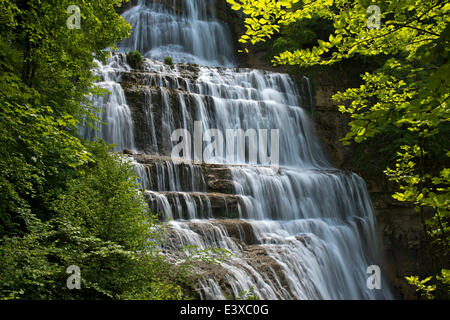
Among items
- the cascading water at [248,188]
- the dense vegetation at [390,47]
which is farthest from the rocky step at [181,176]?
the dense vegetation at [390,47]

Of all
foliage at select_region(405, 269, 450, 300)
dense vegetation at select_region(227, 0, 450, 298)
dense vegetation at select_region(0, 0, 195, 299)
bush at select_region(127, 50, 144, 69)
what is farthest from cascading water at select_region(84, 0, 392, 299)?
dense vegetation at select_region(227, 0, 450, 298)

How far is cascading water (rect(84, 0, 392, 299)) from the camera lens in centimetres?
848

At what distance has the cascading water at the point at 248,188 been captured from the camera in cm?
848

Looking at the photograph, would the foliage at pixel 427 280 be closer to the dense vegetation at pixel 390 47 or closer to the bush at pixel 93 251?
the dense vegetation at pixel 390 47

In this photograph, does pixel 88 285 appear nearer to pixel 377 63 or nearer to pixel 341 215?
pixel 341 215

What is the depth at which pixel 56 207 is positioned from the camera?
16.4ft

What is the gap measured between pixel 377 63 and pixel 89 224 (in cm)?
1969

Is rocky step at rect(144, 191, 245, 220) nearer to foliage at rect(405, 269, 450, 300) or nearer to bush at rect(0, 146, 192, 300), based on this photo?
bush at rect(0, 146, 192, 300)

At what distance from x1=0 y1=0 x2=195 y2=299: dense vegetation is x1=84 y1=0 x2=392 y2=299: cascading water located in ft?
5.62

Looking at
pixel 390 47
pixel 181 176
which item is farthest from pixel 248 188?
pixel 390 47

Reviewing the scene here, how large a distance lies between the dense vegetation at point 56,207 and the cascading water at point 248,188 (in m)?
1.71

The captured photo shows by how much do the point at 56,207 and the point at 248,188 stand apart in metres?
7.51
